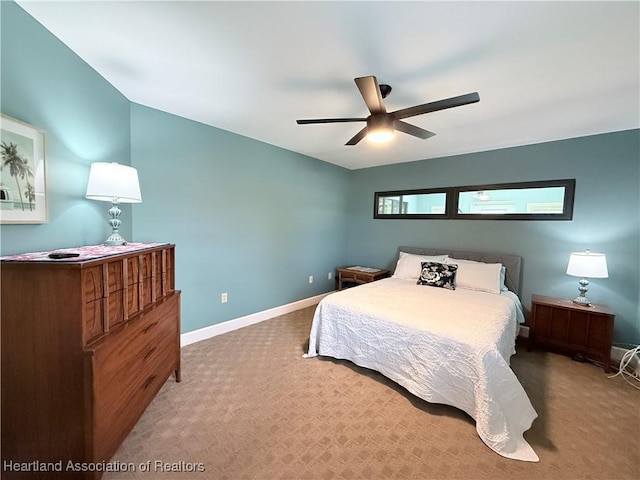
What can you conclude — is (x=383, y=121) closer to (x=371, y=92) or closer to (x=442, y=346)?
(x=371, y=92)

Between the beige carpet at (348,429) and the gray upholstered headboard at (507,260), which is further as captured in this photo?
the gray upholstered headboard at (507,260)

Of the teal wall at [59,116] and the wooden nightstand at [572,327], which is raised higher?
the teal wall at [59,116]

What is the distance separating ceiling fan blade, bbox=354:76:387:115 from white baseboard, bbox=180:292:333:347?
2673mm

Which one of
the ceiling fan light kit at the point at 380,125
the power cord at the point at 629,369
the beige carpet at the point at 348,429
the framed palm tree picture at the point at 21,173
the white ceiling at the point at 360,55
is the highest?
the white ceiling at the point at 360,55

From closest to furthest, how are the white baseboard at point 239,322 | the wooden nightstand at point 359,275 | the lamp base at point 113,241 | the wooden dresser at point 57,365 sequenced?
Answer: the wooden dresser at point 57,365
the lamp base at point 113,241
the white baseboard at point 239,322
the wooden nightstand at point 359,275

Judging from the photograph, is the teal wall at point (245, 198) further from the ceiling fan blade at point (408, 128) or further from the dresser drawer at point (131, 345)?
the ceiling fan blade at point (408, 128)

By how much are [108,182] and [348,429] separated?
2.14m

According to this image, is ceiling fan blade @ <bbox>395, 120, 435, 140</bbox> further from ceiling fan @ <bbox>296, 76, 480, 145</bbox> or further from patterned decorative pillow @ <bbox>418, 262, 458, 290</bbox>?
patterned decorative pillow @ <bbox>418, 262, 458, 290</bbox>

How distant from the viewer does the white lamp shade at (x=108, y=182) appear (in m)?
1.58

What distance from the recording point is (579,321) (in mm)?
2488

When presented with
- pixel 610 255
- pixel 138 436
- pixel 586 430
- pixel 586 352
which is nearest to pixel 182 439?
pixel 138 436

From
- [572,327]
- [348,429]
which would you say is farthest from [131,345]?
[572,327]

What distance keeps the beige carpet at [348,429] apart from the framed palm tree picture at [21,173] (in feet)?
4.55

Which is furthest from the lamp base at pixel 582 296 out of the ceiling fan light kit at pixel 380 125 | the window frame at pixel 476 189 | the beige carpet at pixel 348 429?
the ceiling fan light kit at pixel 380 125
